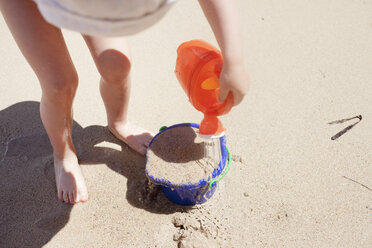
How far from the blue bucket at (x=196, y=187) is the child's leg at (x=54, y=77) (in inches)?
14.0

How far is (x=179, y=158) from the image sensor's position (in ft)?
4.31

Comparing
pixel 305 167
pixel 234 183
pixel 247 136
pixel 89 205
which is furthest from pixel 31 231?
pixel 305 167

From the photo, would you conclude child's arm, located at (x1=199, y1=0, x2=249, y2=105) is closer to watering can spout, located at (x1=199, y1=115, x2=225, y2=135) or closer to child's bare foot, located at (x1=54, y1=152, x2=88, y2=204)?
watering can spout, located at (x1=199, y1=115, x2=225, y2=135)

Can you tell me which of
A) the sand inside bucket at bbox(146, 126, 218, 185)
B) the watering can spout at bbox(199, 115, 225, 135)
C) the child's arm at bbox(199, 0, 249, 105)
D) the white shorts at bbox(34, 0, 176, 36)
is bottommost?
the sand inside bucket at bbox(146, 126, 218, 185)

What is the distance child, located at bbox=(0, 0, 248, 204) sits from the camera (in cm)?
59

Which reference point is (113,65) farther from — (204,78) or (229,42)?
(229,42)

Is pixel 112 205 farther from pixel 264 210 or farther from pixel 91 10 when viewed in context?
pixel 91 10

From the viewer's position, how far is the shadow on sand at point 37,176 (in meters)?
1.35

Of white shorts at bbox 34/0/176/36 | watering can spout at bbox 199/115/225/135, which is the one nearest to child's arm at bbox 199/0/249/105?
watering can spout at bbox 199/115/225/135

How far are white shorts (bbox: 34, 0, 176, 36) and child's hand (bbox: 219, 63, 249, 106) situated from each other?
1.38 feet

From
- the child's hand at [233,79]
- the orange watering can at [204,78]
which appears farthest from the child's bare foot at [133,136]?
the child's hand at [233,79]

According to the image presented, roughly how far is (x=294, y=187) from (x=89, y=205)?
812 mm

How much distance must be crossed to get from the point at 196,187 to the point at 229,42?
492 millimetres

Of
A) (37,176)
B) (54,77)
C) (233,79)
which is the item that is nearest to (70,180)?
(37,176)
